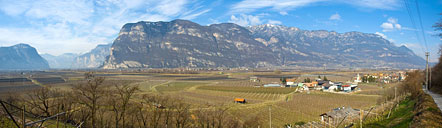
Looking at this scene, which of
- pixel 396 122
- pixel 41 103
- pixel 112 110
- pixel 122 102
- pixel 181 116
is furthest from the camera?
pixel 41 103

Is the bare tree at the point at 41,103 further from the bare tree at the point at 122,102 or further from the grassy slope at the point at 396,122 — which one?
the grassy slope at the point at 396,122

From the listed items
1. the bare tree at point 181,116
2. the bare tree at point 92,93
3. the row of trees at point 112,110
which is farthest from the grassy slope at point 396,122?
the bare tree at point 92,93

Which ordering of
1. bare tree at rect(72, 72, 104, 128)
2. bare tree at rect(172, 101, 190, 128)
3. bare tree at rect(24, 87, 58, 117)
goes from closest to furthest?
1. bare tree at rect(72, 72, 104, 128)
2. bare tree at rect(24, 87, 58, 117)
3. bare tree at rect(172, 101, 190, 128)

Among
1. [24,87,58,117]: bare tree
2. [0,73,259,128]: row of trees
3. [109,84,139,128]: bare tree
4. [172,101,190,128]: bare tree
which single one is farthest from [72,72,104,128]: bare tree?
[172,101,190,128]: bare tree

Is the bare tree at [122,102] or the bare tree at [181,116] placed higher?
the bare tree at [122,102]

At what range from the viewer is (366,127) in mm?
13953

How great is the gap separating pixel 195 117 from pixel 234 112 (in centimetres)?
759

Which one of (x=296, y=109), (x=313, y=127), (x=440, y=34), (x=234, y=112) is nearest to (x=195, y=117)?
(x=234, y=112)

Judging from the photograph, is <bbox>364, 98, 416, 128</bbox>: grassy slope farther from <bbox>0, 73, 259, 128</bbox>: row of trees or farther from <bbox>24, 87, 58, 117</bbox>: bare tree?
<bbox>24, 87, 58, 117</bbox>: bare tree

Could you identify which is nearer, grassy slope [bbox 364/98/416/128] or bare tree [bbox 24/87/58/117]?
grassy slope [bbox 364/98/416/128]

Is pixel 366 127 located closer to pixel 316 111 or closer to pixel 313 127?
pixel 313 127

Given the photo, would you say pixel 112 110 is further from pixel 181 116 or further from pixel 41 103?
pixel 41 103

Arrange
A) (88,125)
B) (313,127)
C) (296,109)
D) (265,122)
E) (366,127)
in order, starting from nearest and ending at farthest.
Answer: (366,127), (313,127), (88,125), (265,122), (296,109)

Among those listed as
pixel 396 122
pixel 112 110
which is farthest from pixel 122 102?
pixel 396 122
